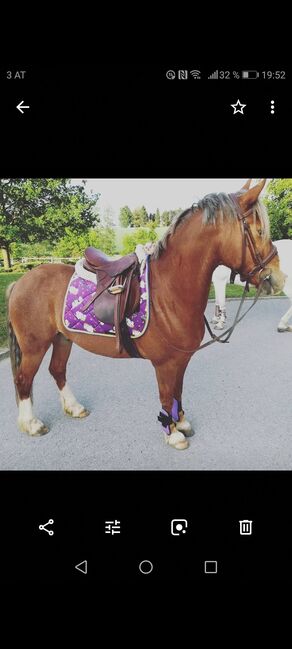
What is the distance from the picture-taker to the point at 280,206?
138 inches

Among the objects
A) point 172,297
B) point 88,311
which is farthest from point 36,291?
point 172,297

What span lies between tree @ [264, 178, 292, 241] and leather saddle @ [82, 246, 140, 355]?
148cm

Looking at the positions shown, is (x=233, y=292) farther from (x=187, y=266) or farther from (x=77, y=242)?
(x=187, y=266)

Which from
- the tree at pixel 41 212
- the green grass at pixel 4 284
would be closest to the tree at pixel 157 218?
the tree at pixel 41 212

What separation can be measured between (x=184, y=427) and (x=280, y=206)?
9.26 feet

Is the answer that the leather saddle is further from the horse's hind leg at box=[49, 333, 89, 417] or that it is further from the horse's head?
the horse's hind leg at box=[49, 333, 89, 417]

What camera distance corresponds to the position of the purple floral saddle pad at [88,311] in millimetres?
1793

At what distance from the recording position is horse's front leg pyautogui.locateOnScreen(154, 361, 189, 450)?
193cm
